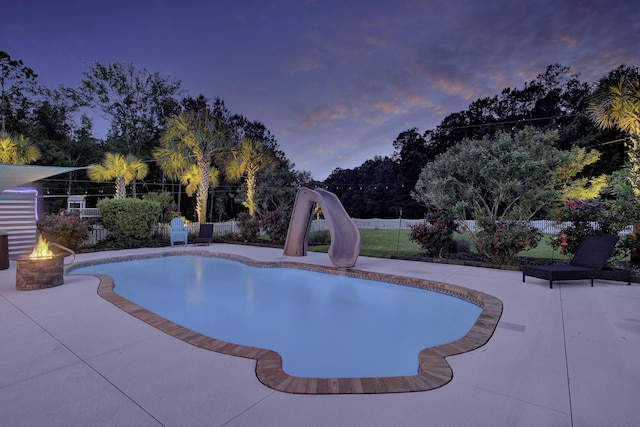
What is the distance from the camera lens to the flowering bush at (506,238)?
7.34 meters

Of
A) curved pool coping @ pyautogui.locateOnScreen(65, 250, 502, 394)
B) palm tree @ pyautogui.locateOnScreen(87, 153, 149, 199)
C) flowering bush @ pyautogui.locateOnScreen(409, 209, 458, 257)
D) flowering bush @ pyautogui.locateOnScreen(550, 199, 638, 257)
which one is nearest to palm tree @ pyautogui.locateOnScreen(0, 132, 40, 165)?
palm tree @ pyautogui.locateOnScreen(87, 153, 149, 199)

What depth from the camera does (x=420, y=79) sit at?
12.9 m

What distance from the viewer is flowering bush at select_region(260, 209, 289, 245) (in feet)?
38.6

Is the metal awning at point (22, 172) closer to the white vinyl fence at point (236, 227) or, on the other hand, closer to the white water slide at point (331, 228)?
the white vinyl fence at point (236, 227)

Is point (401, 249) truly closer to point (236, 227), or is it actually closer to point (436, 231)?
point (436, 231)

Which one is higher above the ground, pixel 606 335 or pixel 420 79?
pixel 420 79

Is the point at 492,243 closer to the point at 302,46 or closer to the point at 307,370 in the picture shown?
the point at 307,370

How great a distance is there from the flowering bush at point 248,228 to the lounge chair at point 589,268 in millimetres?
9913

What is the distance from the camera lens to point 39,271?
5.30m

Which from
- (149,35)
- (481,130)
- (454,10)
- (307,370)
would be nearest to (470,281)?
(307,370)

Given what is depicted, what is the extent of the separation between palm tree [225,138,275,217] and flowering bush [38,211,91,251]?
9.15 metres

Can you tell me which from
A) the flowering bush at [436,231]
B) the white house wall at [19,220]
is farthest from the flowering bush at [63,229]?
the flowering bush at [436,231]

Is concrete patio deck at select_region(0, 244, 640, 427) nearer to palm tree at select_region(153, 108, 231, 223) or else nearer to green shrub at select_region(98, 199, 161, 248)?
green shrub at select_region(98, 199, 161, 248)

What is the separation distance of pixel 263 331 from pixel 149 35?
13188mm
